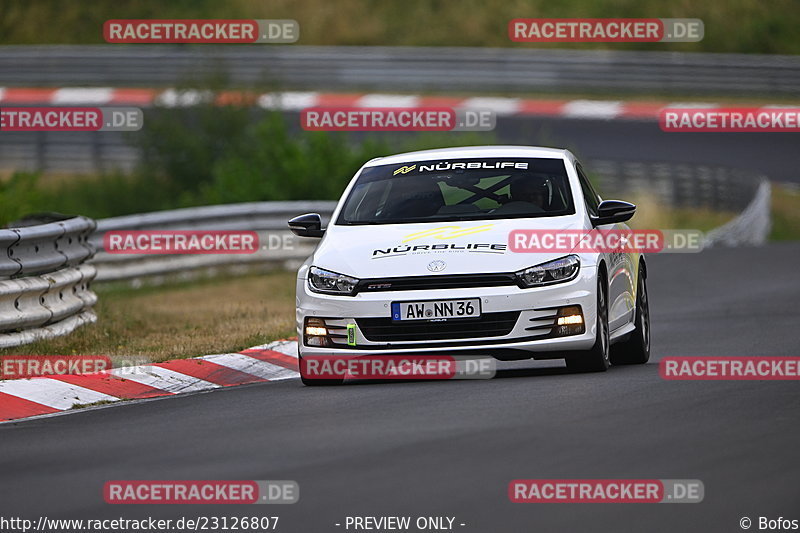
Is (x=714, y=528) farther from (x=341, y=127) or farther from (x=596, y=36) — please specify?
(x=596, y=36)

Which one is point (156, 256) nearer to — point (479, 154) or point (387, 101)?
point (479, 154)

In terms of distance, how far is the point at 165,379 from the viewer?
1109 cm

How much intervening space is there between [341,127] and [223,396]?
18.1 m

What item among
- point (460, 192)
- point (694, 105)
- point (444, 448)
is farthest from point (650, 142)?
point (444, 448)

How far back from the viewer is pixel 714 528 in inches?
234

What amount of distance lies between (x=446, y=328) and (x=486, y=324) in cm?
24

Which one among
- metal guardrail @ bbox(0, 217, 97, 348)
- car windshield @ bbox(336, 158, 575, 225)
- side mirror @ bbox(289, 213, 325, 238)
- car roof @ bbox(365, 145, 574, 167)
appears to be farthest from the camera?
metal guardrail @ bbox(0, 217, 97, 348)

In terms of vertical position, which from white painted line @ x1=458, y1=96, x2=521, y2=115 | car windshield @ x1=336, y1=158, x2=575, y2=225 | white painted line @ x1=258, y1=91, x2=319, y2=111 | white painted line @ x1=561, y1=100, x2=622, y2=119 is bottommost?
white painted line @ x1=561, y1=100, x2=622, y2=119

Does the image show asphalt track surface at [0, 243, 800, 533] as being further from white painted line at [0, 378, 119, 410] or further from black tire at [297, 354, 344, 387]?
white painted line at [0, 378, 119, 410]

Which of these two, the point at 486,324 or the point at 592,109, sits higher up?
the point at 486,324

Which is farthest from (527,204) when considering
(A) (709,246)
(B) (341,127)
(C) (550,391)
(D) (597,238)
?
(B) (341,127)

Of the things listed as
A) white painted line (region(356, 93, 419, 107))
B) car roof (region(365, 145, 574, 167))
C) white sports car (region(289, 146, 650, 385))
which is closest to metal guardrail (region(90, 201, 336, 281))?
car roof (region(365, 145, 574, 167))

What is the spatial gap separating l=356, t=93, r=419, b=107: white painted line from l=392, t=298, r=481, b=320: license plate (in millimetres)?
26886

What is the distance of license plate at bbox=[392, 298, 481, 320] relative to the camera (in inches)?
397
